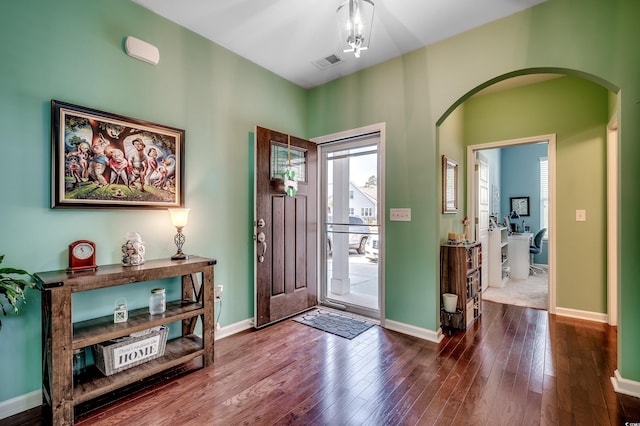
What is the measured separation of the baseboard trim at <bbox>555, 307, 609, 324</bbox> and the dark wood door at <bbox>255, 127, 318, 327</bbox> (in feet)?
9.87

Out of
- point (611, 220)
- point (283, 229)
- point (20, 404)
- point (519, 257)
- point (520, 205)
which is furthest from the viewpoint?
point (520, 205)

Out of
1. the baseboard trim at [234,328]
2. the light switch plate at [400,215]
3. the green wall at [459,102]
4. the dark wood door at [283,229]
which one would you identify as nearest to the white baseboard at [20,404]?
the baseboard trim at [234,328]

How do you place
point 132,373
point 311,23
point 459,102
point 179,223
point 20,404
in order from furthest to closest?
point 459,102
point 311,23
point 179,223
point 132,373
point 20,404

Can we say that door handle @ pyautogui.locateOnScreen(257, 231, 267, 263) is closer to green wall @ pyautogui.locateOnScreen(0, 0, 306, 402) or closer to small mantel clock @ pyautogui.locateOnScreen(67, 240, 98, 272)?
green wall @ pyautogui.locateOnScreen(0, 0, 306, 402)

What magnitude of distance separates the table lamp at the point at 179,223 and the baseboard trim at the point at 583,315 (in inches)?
168

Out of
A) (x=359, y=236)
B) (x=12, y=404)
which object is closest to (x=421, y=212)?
(x=359, y=236)

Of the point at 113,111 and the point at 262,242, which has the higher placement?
the point at 113,111

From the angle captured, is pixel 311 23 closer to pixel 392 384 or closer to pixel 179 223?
pixel 179 223

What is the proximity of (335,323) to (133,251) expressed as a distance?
211cm

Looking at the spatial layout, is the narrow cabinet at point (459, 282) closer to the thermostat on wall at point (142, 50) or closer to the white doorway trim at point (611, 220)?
the white doorway trim at point (611, 220)

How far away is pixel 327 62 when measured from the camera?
3.21 metres

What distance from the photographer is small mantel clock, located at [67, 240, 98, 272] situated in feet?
6.31

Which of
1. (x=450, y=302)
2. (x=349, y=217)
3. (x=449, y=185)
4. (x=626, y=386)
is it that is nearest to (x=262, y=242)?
(x=349, y=217)

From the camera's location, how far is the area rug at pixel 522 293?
3977mm
